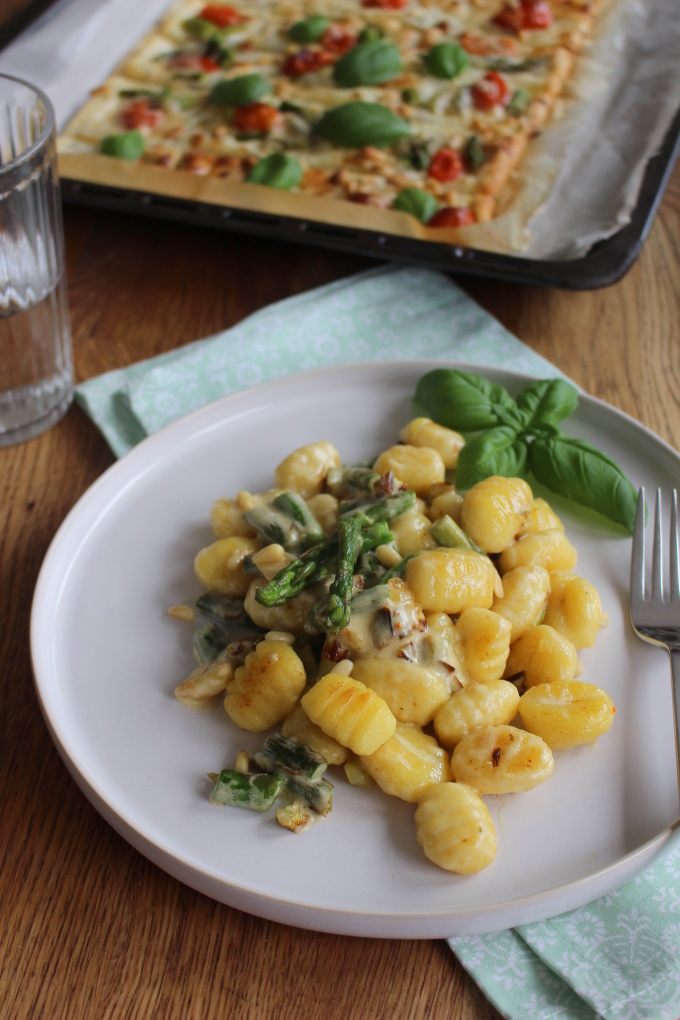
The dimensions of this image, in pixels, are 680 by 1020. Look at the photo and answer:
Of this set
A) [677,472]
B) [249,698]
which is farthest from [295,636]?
[677,472]

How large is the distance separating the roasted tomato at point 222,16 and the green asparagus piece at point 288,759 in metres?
2.74

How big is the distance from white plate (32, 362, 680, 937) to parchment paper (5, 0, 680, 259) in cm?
81

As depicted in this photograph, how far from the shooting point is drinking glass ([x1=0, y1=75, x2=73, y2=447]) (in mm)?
1872

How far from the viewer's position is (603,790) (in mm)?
1312

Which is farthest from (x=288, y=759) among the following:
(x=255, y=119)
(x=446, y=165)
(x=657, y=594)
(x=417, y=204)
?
(x=255, y=119)

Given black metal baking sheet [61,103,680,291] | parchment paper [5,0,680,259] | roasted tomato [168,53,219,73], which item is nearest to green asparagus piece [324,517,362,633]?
black metal baking sheet [61,103,680,291]

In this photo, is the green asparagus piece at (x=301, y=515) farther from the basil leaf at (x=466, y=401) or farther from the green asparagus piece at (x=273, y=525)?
the basil leaf at (x=466, y=401)

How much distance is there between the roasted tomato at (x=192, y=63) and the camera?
10.4 feet

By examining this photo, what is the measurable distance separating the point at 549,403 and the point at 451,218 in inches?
35.9

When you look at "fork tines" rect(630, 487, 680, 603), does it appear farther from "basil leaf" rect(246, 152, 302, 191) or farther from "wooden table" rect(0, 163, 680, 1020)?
"basil leaf" rect(246, 152, 302, 191)

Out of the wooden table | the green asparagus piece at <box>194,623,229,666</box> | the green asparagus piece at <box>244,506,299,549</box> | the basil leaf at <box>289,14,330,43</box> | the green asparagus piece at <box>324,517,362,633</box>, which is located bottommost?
the wooden table

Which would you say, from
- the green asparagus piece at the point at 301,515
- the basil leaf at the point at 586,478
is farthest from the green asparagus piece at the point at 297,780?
the basil leaf at the point at 586,478

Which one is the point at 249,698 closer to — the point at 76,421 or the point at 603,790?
the point at 603,790

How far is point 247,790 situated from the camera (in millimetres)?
1277
